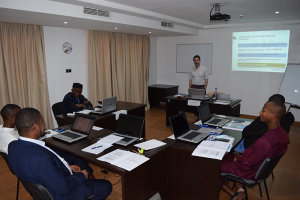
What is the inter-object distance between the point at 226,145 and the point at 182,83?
5.41m

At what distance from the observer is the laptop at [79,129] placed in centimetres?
274

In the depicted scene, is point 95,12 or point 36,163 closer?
point 36,163

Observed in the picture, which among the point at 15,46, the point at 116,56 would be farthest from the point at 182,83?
the point at 15,46

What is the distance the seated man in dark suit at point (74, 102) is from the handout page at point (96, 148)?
66.8 inches

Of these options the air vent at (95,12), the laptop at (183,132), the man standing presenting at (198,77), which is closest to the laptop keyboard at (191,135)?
the laptop at (183,132)

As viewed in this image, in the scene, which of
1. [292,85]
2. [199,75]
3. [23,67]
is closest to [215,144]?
[199,75]

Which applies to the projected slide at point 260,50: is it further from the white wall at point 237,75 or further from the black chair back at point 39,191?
the black chair back at point 39,191

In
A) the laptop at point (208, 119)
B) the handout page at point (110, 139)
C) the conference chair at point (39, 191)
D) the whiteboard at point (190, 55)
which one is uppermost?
the whiteboard at point (190, 55)

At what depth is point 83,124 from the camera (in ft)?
9.47

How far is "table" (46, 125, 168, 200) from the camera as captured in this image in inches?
82.2

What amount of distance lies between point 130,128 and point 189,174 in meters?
0.88

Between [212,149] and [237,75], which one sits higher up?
[237,75]

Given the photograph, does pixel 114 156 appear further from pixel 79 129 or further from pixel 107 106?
pixel 107 106

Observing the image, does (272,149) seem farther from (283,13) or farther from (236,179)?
(283,13)
